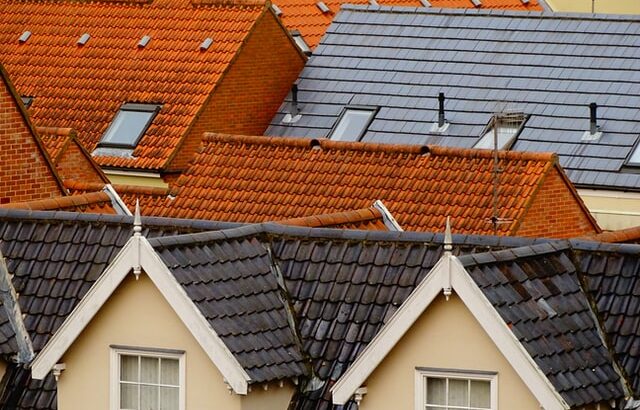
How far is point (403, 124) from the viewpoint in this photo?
5791 cm

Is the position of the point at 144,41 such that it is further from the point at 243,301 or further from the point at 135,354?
the point at 135,354

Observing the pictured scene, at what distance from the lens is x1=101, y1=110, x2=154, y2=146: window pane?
58.2 meters

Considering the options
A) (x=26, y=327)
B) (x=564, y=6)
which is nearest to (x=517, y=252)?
(x=26, y=327)

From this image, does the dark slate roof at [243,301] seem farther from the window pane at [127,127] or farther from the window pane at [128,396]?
the window pane at [127,127]

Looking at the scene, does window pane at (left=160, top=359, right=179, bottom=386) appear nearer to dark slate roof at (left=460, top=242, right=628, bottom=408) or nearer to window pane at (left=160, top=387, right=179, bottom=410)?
window pane at (left=160, top=387, right=179, bottom=410)

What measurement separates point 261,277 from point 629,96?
2769 centimetres

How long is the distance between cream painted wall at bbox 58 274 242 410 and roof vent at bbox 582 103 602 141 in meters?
27.4

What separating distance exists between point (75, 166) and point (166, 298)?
67.0ft

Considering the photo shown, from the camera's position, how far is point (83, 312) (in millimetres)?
28656

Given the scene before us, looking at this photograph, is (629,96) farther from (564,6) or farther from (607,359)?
(607,359)

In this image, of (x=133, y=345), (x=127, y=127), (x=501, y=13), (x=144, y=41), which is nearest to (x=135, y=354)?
(x=133, y=345)

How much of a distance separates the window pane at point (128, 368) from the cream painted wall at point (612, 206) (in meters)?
25.8

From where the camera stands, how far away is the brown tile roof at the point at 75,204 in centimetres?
3444

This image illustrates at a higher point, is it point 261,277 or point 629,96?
point 629,96
